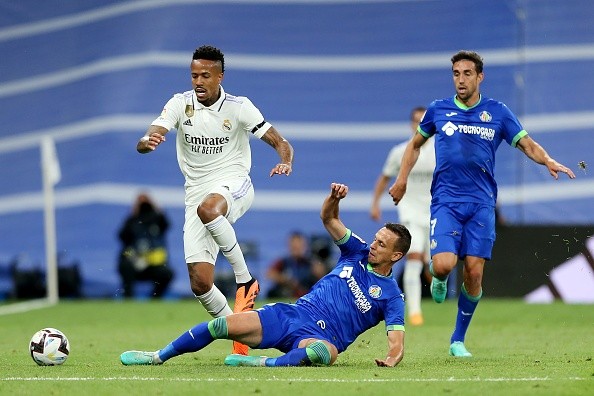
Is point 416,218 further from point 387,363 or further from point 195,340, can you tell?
point 195,340

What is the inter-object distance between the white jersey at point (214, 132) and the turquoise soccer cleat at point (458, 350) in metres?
2.19

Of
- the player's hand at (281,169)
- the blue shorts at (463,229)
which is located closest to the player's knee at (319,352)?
the player's hand at (281,169)

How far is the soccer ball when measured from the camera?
384 inches

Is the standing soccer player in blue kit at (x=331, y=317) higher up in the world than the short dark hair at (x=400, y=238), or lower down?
lower down

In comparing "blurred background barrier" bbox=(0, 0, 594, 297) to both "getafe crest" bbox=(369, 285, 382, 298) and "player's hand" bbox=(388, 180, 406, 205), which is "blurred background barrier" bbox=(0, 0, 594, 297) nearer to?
"player's hand" bbox=(388, 180, 406, 205)

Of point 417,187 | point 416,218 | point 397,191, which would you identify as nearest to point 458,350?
point 397,191

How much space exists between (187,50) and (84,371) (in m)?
13.1

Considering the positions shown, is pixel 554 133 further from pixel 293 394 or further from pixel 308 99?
pixel 293 394

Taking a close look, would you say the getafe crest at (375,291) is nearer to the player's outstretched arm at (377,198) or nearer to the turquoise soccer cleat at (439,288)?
the turquoise soccer cleat at (439,288)

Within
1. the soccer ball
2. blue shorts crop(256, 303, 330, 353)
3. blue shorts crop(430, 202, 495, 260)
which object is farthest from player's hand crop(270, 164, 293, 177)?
the soccer ball

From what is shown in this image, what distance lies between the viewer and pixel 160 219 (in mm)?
19797

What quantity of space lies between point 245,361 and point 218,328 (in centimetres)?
58

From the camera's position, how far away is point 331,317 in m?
9.72

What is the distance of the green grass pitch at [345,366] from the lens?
8203 millimetres
